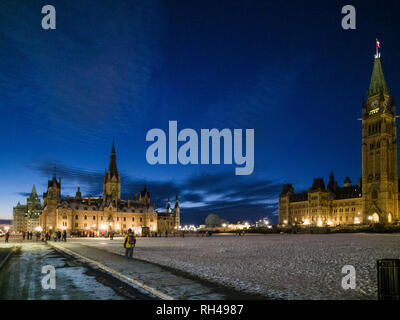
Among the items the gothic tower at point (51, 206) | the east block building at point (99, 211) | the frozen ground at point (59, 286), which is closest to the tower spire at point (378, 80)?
the east block building at point (99, 211)

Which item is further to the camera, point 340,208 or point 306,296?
point 340,208

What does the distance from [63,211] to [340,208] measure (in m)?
104

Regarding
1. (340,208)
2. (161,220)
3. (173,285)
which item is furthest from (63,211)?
(173,285)

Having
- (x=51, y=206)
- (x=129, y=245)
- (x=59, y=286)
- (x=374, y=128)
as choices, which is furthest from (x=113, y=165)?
(x=59, y=286)

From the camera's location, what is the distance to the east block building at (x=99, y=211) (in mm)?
123750

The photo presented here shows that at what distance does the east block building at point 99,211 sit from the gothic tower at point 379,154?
6757 cm

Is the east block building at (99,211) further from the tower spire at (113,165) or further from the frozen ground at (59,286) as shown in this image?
the frozen ground at (59,286)

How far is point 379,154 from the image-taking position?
359 feet

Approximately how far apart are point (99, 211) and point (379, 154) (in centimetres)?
10154

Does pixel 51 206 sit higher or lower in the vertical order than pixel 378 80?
lower

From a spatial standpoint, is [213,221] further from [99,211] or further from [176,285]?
[176,285]
